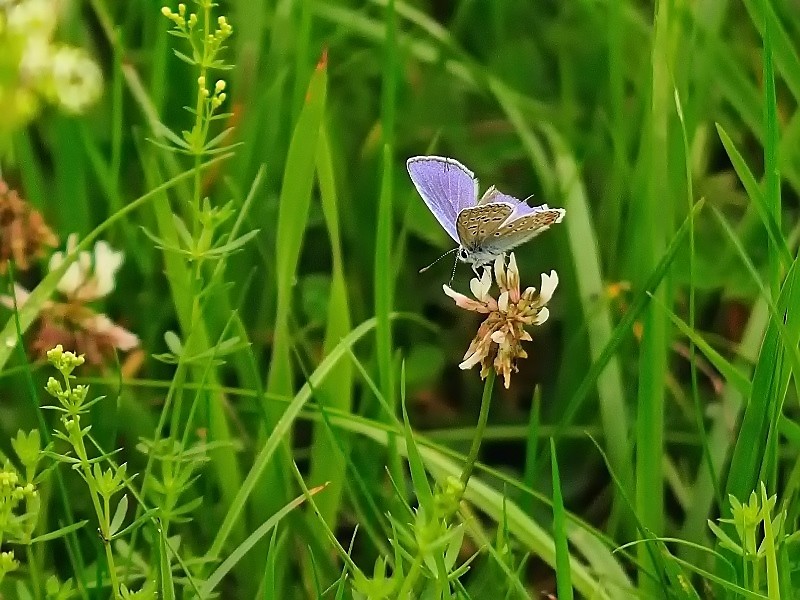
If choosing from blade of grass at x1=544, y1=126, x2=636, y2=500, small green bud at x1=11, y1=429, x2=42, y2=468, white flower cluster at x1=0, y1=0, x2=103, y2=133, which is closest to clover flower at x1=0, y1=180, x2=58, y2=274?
white flower cluster at x1=0, y1=0, x2=103, y2=133

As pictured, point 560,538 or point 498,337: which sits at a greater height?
point 498,337

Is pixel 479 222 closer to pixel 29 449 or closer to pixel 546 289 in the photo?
pixel 546 289

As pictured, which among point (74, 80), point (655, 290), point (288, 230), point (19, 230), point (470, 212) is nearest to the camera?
point (470, 212)

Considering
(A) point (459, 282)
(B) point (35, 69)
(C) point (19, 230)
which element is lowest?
(A) point (459, 282)

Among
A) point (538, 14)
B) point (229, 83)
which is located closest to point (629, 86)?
point (538, 14)

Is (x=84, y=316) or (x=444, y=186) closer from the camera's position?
(x=444, y=186)

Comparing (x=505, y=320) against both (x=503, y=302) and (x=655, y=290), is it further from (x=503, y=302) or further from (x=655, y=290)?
(x=655, y=290)

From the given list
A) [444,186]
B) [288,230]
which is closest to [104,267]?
[288,230]

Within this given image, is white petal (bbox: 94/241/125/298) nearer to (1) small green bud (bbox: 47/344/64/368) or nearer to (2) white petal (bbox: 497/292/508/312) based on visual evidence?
(1) small green bud (bbox: 47/344/64/368)

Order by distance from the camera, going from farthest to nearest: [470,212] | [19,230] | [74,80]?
1. [74,80]
2. [19,230]
3. [470,212]
